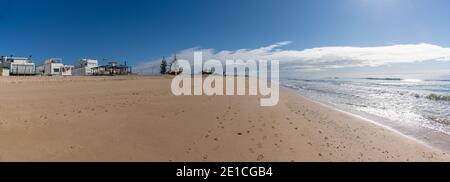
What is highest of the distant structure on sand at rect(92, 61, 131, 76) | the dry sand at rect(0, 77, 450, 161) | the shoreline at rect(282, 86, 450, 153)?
the distant structure on sand at rect(92, 61, 131, 76)

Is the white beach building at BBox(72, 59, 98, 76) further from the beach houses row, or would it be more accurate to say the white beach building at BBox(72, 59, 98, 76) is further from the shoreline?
the shoreline

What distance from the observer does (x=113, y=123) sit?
23.4 ft

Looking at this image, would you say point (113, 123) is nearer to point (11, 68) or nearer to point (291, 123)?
point (291, 123)

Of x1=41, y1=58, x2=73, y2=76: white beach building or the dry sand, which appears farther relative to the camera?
x1=41, y1=58, x2=73, y2=76: white beach building

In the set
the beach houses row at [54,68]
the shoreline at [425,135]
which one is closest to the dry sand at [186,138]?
the shoreline at [425,135]

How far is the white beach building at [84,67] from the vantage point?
2963 inches

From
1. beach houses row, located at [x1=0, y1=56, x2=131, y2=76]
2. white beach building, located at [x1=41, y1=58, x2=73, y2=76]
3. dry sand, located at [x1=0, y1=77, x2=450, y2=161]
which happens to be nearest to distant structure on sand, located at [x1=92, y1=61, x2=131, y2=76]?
beach houses row, located at [x1=0, y1=56, x2=131, y2=76]

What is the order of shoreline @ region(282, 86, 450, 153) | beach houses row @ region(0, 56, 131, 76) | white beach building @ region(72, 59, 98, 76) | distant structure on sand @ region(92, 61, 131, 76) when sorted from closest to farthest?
shoreline @ region(282, 86, 450, 153) → beach houses row @ region(0, 56, 131, 76) → distant structure on sand @ region(92, 61, 131, 76) → white beach building @ region(72, 59, 98, 76)

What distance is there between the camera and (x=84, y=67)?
3024 inches

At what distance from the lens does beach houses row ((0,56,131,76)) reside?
57.1m

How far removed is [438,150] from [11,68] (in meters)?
69.8

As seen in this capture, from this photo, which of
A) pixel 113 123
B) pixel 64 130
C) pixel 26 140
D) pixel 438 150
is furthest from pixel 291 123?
pixel 26 140

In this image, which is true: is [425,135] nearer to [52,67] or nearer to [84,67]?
[52,67]
